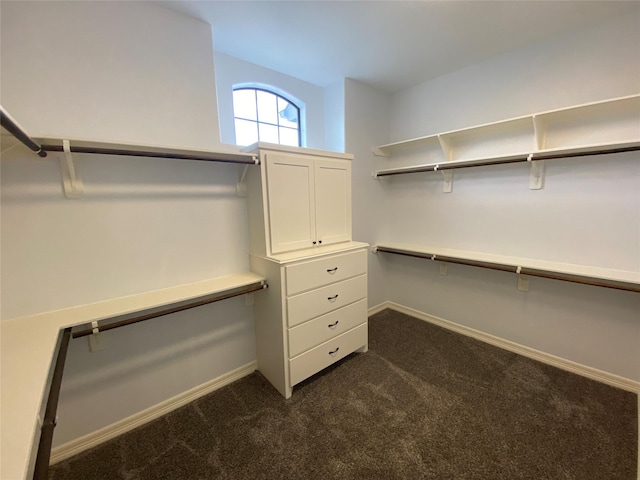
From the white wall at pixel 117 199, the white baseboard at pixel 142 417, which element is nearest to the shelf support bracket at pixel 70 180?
the white wall at pixel 117 199

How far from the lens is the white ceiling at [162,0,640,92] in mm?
1702

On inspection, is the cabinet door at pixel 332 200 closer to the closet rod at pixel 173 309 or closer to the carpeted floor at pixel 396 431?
the closet rod at pixel 173 309

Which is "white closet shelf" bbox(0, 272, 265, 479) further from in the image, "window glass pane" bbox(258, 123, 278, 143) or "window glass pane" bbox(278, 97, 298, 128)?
"window glass pane" bbox(278, 97, 298, 128)

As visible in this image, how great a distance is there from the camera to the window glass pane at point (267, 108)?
250 cm

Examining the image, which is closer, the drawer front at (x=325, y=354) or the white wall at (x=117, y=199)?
the white wall at (x=117, y=199)

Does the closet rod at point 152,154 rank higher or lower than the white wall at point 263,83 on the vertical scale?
lower

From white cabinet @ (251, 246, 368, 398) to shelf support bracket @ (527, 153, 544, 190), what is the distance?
144 cm

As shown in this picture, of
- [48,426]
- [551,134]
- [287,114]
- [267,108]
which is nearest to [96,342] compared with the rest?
[48,426]

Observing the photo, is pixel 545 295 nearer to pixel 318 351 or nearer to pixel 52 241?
pixel 318 351

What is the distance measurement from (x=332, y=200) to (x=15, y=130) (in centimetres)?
176

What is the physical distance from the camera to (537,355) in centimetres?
231

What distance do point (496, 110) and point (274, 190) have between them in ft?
6.82

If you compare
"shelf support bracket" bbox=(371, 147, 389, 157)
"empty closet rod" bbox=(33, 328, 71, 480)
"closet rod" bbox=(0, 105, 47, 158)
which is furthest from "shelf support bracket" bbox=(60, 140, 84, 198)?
"shelf support bracket" bbox=(371, 147, 389, 157)

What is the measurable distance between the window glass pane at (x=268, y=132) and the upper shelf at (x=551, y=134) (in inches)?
52.1
